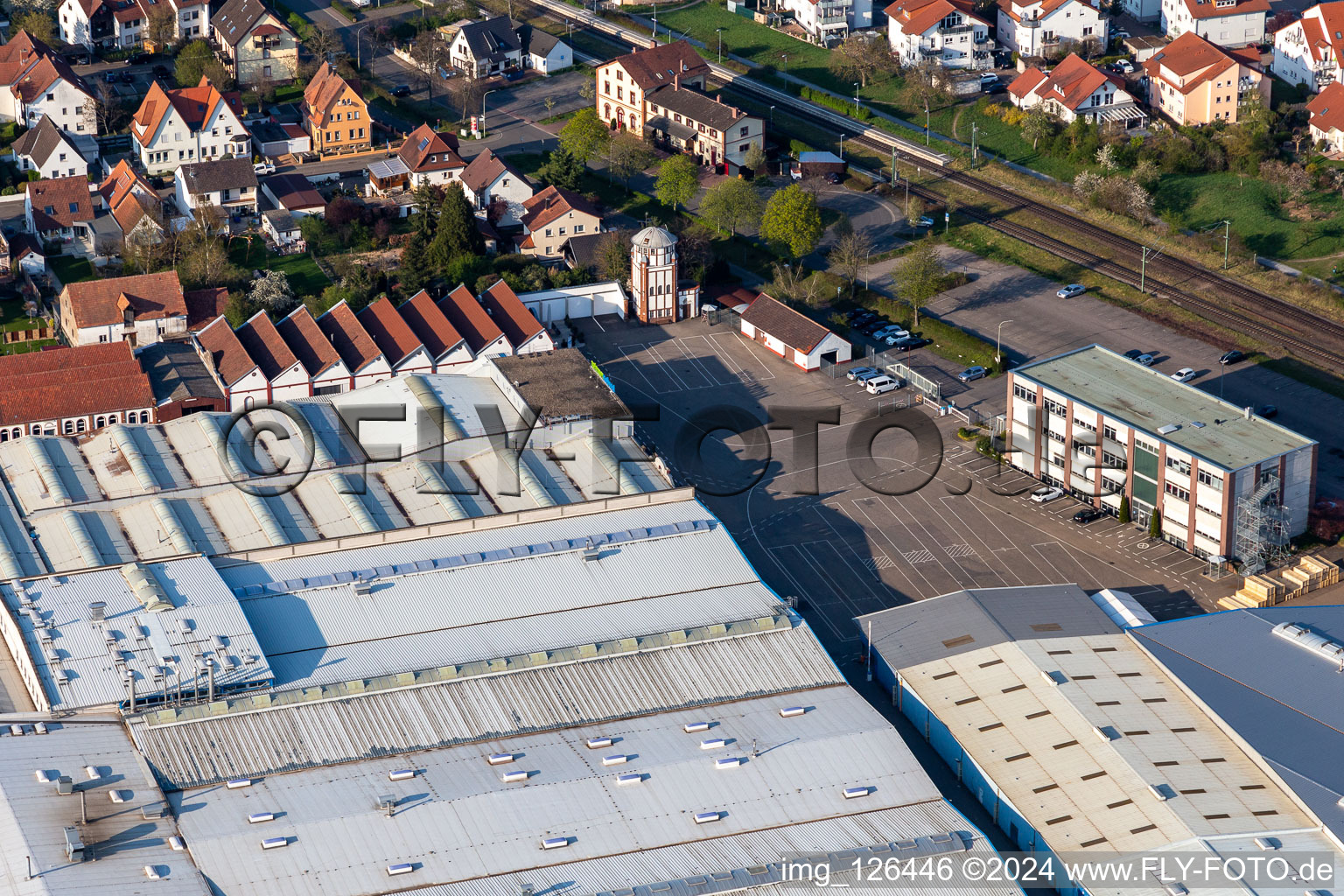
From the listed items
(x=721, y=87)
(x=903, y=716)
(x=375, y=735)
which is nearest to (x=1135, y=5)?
(x=721, y=87)

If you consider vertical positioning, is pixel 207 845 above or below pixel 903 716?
above

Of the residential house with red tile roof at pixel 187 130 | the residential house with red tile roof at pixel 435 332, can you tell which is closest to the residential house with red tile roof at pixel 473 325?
the residential house with red tile roof at pixel 435 332

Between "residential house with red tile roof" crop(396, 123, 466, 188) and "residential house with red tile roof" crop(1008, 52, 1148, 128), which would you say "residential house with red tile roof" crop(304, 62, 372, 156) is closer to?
"residential house with red tile roof" crop(396, 123, 466, 188)

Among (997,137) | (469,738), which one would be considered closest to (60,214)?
(469,738)

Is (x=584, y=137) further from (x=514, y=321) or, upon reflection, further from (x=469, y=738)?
(x=469, y=738)

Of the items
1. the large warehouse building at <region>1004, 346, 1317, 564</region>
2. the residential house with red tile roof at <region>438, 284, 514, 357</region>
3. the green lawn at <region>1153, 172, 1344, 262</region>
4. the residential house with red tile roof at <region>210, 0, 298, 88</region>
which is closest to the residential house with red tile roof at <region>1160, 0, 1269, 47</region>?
the green lawn at <region>1153, 172, 1344, 262</region>

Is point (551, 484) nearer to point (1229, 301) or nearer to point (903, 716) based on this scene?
point (903, 716)
